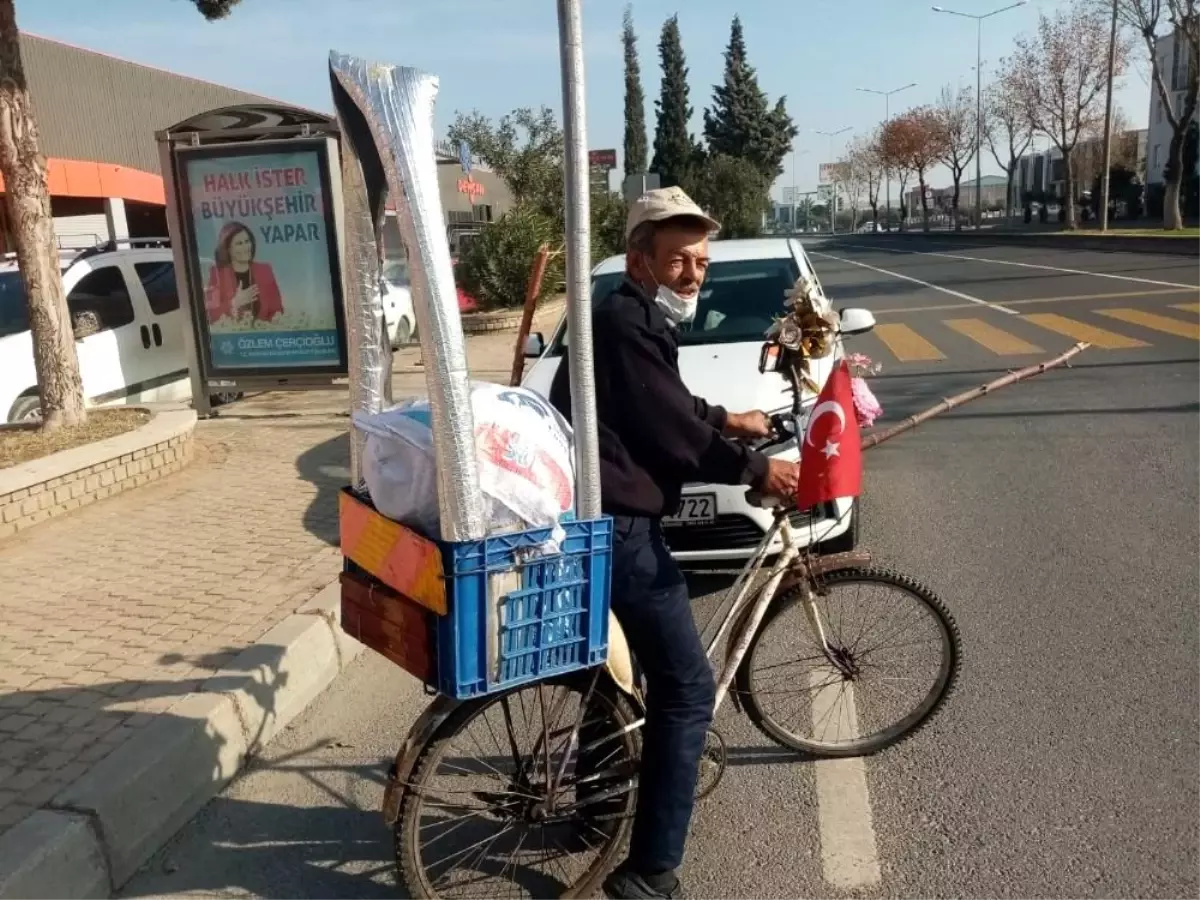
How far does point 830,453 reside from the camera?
2.79 meters

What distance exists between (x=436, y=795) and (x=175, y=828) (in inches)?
45.4

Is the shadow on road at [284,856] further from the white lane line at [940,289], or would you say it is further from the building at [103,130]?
the building at [103,130]

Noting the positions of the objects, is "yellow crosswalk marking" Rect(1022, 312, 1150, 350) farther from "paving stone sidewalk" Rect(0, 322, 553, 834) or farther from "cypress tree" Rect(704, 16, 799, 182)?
"cypress tree" Rect(704, 16, 799, 182)

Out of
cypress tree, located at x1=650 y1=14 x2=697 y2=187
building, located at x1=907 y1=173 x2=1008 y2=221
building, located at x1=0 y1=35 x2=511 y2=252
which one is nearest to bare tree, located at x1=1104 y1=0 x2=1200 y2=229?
building, located at x1=0 y1=35 x2=511 y2=252

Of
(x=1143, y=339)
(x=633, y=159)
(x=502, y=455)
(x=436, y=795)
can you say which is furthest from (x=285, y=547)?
(x=633, y=159)

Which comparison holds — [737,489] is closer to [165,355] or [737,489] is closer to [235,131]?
[235,131]

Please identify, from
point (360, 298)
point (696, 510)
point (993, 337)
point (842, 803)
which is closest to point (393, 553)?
point (360, 298)

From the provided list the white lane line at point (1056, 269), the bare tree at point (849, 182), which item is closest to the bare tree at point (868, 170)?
the bare tree at point (849, 182)

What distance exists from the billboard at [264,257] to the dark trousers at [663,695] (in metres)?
7.05

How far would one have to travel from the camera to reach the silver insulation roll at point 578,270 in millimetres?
2229

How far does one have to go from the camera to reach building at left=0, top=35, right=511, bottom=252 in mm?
19531

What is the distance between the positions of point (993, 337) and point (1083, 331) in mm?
1113

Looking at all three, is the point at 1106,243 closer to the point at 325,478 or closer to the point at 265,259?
the point at 265,259

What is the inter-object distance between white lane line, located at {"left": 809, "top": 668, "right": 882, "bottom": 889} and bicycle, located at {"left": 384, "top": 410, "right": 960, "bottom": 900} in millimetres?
76
